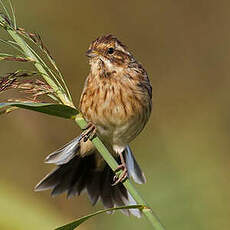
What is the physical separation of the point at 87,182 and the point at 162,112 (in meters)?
1.40

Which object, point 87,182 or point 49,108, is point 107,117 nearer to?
point 87,182

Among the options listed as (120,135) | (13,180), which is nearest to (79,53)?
(13,180)

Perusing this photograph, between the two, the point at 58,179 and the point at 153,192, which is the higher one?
the point at 58,179

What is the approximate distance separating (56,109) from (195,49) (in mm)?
3435

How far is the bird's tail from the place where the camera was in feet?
11.9

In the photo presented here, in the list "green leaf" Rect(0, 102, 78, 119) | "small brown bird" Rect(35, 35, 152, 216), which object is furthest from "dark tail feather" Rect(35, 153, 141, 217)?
"green leaf" Rect(0, 102, 78, 119)

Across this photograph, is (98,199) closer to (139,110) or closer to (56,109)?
(139,110)

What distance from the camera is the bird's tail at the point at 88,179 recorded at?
3.64 meters

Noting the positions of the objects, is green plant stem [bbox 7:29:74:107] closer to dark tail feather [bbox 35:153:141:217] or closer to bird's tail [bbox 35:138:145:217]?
bird's tail [bbox 35:138:145:217]

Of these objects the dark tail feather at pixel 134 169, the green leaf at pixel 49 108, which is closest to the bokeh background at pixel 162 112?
the dark tail feather at pixel 134 169

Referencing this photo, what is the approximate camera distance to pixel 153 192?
3779mm

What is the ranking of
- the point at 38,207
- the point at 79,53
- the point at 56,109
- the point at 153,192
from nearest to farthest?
the point at 56,109 → the point at 38,207 → the point at 153,192 → the point at 79,53

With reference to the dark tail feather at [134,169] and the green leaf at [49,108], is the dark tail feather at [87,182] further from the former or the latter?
the green leaf at [49,108]

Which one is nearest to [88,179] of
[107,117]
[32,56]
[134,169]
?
[134,169]
